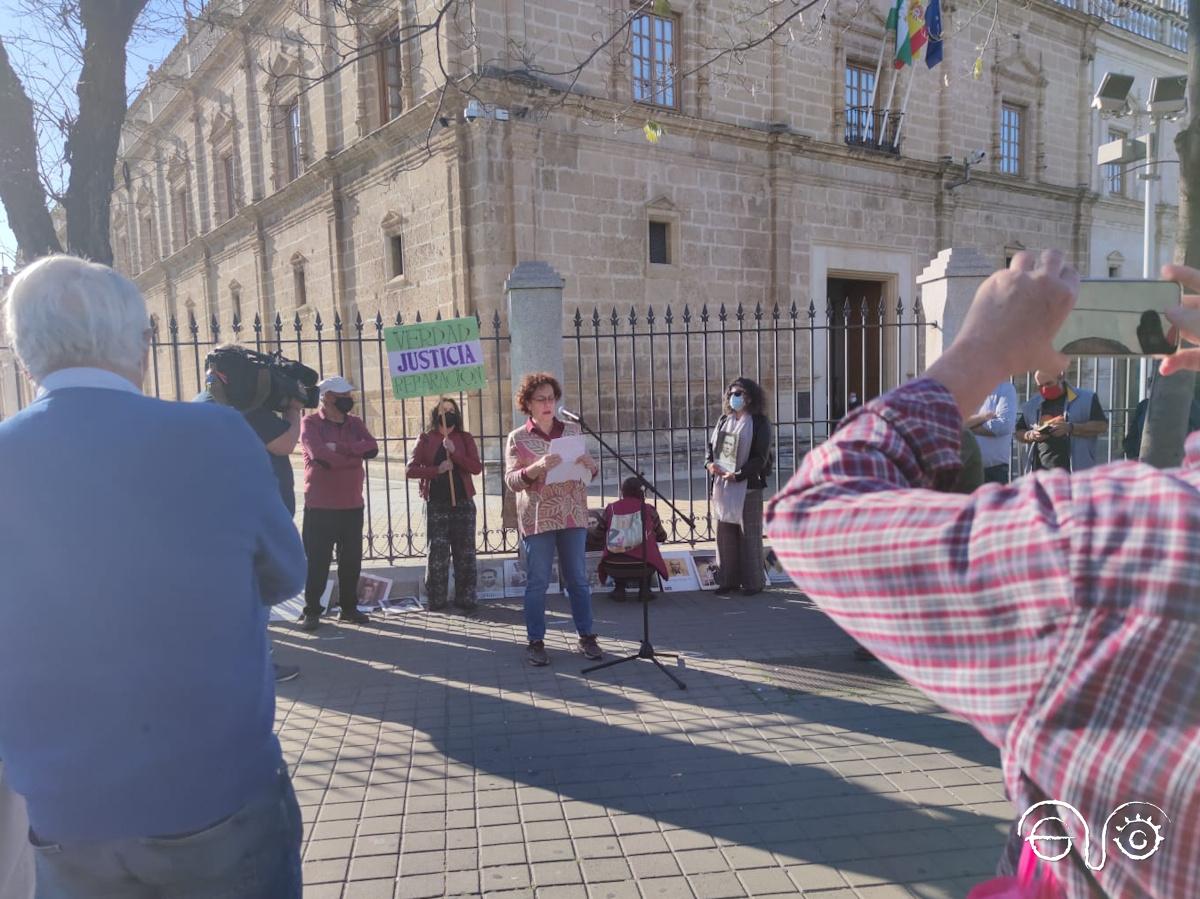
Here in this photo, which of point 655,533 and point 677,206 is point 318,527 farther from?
point 677,206

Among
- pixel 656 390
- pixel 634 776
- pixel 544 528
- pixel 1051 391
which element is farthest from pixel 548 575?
pixel 656 390

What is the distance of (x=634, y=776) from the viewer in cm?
364

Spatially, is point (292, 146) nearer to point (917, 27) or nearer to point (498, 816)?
point (917, 27)

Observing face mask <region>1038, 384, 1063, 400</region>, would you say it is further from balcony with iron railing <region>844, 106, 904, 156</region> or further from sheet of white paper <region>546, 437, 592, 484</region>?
balcony with iron railing <region>844, 106, 904, 156</region>

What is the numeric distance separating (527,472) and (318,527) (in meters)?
2.06

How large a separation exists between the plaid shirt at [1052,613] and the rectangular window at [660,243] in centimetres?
1451

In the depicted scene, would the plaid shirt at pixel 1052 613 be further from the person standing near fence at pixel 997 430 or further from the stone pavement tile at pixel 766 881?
the person standing near fence at pixel 997 430

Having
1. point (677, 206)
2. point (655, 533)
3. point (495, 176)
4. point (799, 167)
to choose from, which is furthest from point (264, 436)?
point (799, 167)

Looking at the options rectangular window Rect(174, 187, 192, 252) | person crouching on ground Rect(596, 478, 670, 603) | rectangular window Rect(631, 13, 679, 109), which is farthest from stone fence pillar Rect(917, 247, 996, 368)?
rectangular window Rect(174, 187, 192, 252)

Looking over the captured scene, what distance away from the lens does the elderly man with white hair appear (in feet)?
4.75

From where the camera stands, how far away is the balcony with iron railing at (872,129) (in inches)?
680

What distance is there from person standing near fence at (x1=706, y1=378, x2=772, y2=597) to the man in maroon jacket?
2.95 metres

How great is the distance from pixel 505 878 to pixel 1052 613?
8.90ft

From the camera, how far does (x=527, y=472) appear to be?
16.7ft
